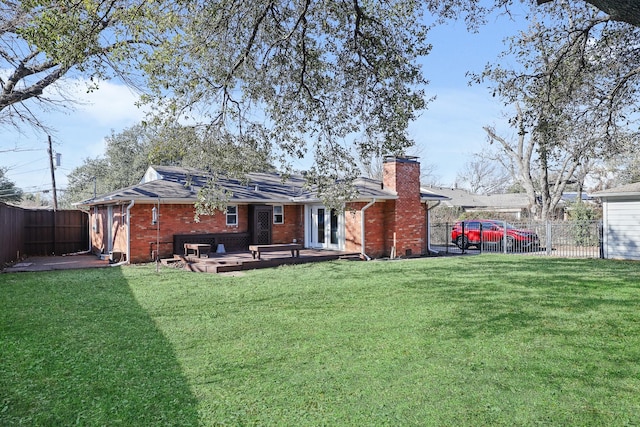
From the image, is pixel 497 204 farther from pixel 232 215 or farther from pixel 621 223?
pixel 232 215

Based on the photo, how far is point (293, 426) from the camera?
3.68 metres

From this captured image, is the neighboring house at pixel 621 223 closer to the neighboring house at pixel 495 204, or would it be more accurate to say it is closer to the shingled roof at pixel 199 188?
the shingled roof at pixel 199 188

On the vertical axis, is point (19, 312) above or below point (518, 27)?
below

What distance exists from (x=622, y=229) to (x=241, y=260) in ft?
47.1

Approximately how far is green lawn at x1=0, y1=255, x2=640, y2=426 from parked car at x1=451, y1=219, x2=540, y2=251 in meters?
10.1

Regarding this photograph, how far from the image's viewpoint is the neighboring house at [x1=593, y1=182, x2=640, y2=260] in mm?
16188

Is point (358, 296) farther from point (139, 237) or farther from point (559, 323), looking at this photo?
point (139, 237)

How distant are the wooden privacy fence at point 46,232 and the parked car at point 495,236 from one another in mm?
19038

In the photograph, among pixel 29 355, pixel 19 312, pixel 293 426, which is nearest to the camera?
pixel 293 426

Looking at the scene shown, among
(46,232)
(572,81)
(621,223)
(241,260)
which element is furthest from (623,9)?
(46,232)

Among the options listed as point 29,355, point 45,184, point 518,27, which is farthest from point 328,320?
point 45,184

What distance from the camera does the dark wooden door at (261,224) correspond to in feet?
62.0

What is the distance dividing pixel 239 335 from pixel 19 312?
4.61m

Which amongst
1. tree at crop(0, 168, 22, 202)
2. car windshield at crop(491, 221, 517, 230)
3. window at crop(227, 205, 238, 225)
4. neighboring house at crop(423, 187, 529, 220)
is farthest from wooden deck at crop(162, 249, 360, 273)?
tree at crop(0, 168, 22, 202)
